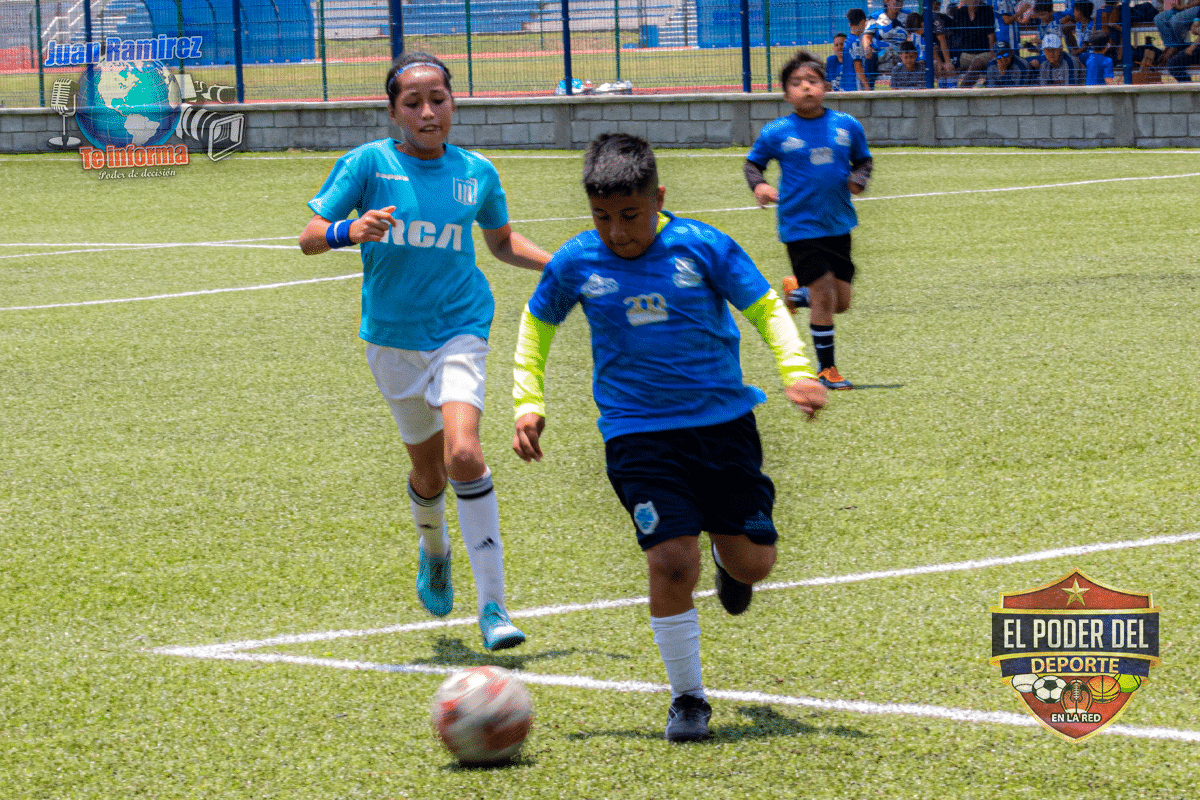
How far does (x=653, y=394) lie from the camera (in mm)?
4430

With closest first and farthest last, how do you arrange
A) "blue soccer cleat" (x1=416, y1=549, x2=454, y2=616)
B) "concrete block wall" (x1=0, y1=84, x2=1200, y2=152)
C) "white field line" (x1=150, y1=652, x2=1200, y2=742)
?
"white field line" (x1=150, y1=652, x2=1200, y2=742) < "blue soccer cleat" (x1=416, y1=549, x2=454, y2=616) < "concrete block wall" (x1=0, y1=84, x2=1200, y2=152)

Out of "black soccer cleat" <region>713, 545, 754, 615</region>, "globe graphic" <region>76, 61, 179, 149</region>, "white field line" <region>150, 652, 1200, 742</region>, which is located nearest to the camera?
"white field line" <region>150, 652, 1200, 742</region>

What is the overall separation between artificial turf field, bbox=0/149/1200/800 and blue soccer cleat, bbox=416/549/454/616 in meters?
0.07

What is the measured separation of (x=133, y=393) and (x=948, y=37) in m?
16.5

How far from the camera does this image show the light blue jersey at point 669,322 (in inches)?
174

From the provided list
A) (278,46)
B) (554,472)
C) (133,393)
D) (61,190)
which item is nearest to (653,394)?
(554,472)

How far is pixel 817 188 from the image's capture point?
898cm

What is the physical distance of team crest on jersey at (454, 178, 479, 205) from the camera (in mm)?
5379

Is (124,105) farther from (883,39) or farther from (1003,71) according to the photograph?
(1003,71)

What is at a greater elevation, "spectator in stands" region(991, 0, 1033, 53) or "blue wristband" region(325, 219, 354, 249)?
"spectator in stands" region(991, 0, 1033, 53)

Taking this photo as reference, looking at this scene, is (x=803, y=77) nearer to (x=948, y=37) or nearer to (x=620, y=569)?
(x=620, y=569)

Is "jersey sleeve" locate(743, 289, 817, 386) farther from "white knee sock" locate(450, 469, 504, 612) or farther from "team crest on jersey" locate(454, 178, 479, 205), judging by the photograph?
"team crest on jersey" locate(454, 178, 479, 205)

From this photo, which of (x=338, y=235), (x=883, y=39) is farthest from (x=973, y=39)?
(x=338, y=235)

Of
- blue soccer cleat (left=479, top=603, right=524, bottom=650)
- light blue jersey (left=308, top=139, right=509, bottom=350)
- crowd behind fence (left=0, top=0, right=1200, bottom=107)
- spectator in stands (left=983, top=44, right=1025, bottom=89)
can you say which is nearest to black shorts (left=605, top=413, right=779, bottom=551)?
blue soccer cleat (left=479, top=603, right=524, bottom=650)
